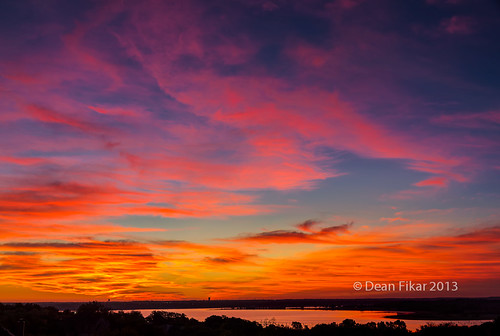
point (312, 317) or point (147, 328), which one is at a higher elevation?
point (147, 328)

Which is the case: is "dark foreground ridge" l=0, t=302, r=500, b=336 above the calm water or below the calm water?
above

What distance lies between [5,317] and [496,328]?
37.9 meters

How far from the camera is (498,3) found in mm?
12492

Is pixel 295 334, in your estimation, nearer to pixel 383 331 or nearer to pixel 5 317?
pixel 383 331

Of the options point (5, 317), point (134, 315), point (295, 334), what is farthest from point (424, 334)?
point (5, 317)

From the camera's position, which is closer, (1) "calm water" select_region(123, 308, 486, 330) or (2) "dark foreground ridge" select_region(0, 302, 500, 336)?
(2) "dark foreground ridge" select_region(0, 302, 500, 336)

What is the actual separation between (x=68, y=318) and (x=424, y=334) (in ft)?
95.7

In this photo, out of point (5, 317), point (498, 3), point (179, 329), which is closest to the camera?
point (498, 3)

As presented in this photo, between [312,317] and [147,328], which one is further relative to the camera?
[312,317]

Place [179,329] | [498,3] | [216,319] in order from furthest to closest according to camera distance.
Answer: [216,319] < [179,329] < [498,3]

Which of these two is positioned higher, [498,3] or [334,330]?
[498,3]

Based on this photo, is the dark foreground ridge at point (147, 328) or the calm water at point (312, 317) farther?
the calm water at point (312, 317)

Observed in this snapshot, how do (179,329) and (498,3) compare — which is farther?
(179,329)

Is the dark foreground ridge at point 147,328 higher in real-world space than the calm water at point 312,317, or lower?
higher
